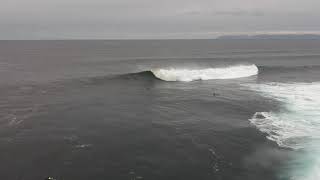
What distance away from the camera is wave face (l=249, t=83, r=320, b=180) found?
67.3 feet

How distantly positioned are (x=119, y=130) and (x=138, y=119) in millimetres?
4065

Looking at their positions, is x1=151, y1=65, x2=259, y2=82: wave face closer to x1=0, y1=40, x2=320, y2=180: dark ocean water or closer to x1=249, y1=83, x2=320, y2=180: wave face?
x1=0, y1=40, x2=320, y2=180: dark ocean water

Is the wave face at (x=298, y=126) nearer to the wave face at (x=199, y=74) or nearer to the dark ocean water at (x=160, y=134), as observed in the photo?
the dark ocean water at (x=160, y=134)

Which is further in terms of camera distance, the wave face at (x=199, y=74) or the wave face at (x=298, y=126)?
the wave face at (x=199, y=74)

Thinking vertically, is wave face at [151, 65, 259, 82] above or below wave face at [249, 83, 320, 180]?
above

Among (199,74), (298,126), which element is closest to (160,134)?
(298,126)

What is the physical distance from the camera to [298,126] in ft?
94.5

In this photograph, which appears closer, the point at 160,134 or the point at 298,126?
the point at 160,134

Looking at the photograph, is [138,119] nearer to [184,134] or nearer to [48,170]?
[184,134]

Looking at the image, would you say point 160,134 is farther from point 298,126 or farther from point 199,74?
point 199,74

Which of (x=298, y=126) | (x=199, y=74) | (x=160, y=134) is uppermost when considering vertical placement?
(x=199, y=74)

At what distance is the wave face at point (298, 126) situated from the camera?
67.3 feet

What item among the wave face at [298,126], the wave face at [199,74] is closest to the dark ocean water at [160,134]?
the wave face at [298,126]

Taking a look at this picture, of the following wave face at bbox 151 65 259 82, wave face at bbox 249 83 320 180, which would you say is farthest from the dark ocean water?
wave face at bbox 151 65 259 82
